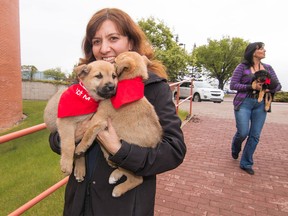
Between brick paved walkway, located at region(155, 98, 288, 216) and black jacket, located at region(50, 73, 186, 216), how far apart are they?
86.6 inches

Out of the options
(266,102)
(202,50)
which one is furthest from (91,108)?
(202,50)

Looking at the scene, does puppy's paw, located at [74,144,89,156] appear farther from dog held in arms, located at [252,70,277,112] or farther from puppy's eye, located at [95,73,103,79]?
dog held in arms, located at [252,70,277,112]

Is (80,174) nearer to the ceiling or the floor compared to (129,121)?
nearer to the floor

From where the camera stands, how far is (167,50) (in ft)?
105

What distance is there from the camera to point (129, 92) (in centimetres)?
190

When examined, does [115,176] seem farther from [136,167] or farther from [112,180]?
[136,167]

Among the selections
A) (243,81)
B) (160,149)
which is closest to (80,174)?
(160,149)

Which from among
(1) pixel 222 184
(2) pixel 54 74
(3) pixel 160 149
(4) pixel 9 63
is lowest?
(2) pixel 54 74

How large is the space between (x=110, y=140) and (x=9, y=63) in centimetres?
1952

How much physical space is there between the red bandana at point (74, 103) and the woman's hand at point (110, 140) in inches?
9.5

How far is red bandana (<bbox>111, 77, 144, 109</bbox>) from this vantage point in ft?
6.21

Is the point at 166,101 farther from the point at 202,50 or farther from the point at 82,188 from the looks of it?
the point at 202,50

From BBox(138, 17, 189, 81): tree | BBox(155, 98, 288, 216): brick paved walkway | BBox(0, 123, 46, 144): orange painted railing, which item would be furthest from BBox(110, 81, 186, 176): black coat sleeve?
BBox(138, 17, 189, 81): tree

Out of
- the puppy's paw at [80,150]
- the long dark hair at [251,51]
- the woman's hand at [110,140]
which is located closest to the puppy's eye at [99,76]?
the woman's hand at [110,140]
